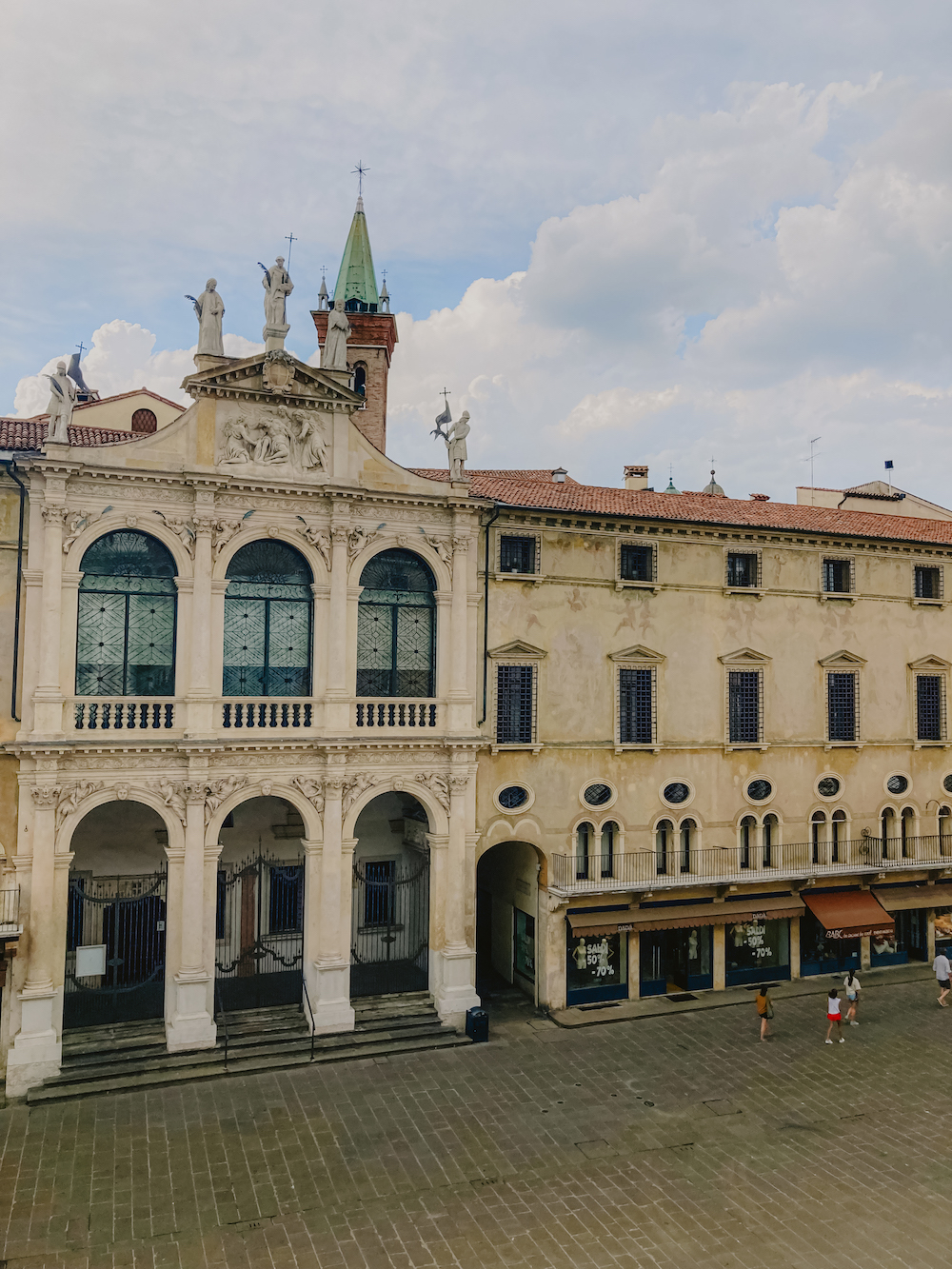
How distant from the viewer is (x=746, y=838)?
3058cm

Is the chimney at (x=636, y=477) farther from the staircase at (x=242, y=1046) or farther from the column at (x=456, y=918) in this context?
the staircase at (x=242, y=1046)

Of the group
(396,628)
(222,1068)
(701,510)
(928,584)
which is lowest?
(222,1068)

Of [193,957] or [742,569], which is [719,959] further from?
[193,957]

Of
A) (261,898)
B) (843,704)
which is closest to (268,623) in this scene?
(261,898)

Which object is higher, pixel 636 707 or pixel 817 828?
pixel 636 707

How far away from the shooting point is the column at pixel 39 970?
21.7 metres

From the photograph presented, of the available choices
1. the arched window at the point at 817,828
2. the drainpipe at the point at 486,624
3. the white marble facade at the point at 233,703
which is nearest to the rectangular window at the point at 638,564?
the drainpipe at the point at 486,624

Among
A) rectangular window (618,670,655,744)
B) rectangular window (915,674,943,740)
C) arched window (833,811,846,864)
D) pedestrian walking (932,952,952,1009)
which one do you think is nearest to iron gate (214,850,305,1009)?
rectangular window (618,670,655,744)

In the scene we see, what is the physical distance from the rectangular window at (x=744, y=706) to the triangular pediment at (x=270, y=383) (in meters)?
15.5

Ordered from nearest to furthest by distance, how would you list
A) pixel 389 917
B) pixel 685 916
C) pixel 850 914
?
pixel 685 916 → pixel 389 917 → pixel 850 914

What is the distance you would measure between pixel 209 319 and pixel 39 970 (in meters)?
17.7

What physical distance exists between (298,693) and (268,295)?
450 inches

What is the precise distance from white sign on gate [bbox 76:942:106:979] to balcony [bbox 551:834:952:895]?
12885 mm

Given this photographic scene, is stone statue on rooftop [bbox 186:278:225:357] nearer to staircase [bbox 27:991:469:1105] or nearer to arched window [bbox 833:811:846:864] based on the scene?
staircase [bbox 27:991:469:1105]
